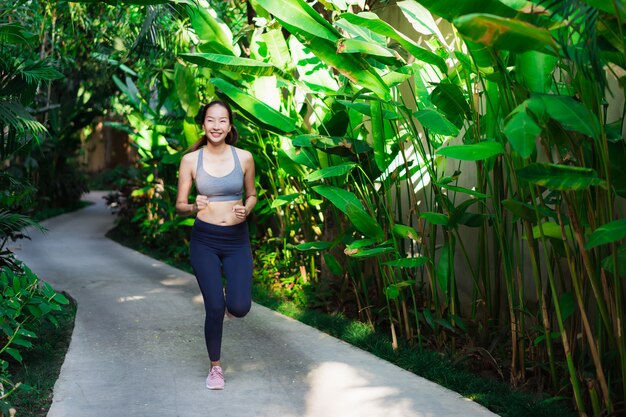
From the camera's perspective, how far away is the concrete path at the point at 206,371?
4613 millimetres

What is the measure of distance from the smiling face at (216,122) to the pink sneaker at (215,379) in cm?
140

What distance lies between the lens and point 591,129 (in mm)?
3656

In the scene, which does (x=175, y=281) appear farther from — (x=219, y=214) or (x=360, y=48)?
(x=360, y=48)

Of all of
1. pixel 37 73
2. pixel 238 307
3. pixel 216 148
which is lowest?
pixel 238 307

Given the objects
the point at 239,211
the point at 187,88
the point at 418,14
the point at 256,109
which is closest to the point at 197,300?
the point at 187,88

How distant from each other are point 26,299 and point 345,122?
8.29 ft

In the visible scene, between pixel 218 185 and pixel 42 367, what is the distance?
5.74 feet

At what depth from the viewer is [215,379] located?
4.96 meters

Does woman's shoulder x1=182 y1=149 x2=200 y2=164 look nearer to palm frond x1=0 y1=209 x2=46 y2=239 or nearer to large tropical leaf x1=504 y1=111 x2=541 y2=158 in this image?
palm frond x1=0 y1=209 x2=46 y2=239

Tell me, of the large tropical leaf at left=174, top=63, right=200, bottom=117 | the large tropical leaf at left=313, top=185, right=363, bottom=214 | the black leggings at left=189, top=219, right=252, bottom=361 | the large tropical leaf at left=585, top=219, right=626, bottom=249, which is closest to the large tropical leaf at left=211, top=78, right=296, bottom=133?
the large tropical leaf at left=313, top=185, right=363, bottom=214

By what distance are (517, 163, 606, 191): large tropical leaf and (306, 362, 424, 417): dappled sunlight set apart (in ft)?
4.81

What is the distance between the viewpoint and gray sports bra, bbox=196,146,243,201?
516 centimetres

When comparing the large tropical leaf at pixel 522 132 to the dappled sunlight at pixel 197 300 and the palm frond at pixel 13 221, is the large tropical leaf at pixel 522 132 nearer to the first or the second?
the palm frond at pixel 13 221

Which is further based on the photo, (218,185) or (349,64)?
(218,185)
